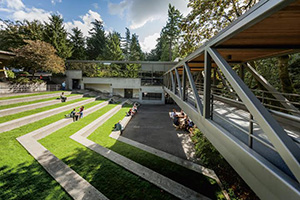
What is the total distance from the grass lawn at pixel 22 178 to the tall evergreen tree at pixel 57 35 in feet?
84.3

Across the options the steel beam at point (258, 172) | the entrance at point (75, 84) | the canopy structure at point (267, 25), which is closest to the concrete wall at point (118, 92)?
the entrance at point (75, 84)

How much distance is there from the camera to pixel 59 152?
6738mm

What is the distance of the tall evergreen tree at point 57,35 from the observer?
25.7 m

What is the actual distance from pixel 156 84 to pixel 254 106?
24.7 m

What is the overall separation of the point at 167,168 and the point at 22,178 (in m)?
5.82

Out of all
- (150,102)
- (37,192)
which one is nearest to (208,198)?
(37,192)

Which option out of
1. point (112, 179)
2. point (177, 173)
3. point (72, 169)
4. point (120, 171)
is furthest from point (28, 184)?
point (177, 173)

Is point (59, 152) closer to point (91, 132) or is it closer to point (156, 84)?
point (91, 132)

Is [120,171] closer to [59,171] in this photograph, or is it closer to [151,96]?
[59,171]

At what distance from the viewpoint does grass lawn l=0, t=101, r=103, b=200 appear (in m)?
4.29

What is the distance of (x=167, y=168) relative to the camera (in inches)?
249

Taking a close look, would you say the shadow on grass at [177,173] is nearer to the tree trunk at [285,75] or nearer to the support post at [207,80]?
the support post at [207,80]

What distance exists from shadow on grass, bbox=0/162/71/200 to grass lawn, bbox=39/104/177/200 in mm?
951

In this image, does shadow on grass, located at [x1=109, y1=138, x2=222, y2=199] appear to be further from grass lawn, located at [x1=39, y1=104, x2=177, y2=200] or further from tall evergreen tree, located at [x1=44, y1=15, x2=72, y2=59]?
tall evergreen tree, located at [x1=44, y1=15, x2=72, y2=59]
